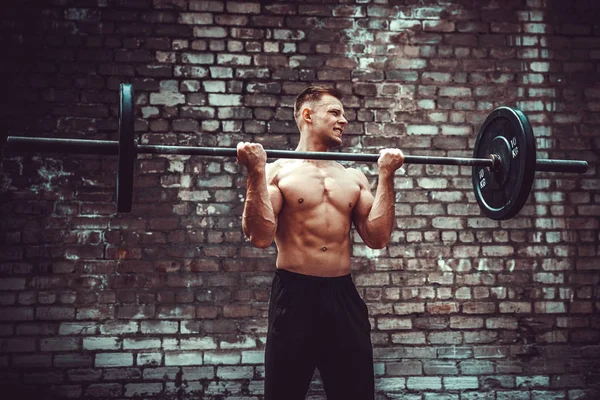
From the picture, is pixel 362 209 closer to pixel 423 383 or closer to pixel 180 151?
pixel 180 151

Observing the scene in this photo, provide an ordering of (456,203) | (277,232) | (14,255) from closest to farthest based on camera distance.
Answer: (277,232) → (14,255) → (456,203)

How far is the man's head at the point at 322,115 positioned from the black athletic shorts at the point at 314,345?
666mm

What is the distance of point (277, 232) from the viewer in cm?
227

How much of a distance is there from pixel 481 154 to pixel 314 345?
1.25m

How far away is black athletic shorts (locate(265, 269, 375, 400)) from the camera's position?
6.82ft

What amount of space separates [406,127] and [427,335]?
4.47 ft

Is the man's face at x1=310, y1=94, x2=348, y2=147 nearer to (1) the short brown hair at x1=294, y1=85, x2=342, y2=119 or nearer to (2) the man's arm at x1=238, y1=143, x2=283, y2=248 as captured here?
(1) the short brown hair at x1=294, y1=85, x2=342, y2=119

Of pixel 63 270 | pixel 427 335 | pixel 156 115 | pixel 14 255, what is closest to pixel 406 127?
pixel 427 335

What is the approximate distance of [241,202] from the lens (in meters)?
3.28

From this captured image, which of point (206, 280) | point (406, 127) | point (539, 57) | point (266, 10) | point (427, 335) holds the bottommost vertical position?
point (427, 335)

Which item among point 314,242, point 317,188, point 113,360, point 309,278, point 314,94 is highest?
point 314,94

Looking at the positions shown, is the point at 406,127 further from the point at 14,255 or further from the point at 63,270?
the point at 14,255

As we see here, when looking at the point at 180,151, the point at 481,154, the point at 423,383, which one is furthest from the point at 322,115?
the point at 423,383

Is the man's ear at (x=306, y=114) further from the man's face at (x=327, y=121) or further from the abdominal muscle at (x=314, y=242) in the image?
the abdominal muscle at (x=314, y=242)
